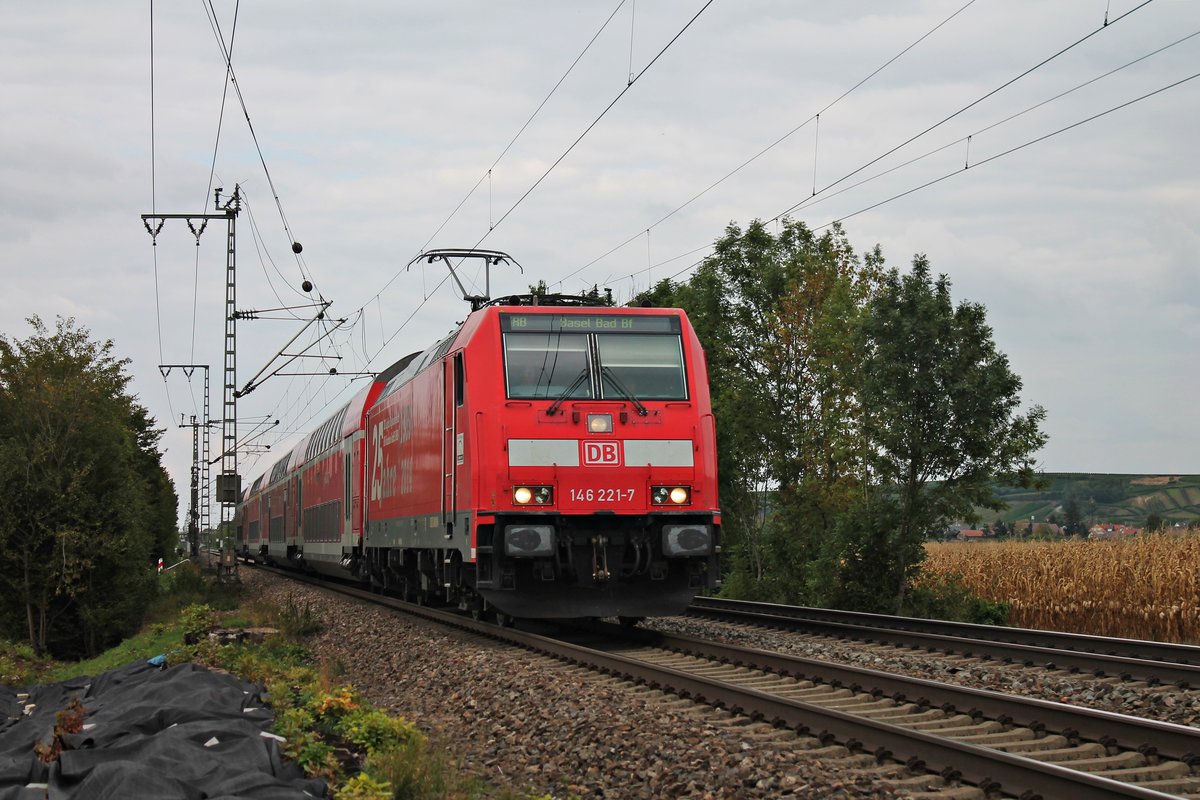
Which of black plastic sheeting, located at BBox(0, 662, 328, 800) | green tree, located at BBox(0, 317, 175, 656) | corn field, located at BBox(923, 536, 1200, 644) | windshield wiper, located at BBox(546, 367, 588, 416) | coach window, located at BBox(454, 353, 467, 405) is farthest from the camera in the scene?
green tree, located at BBox(0, 317, 175, 656)

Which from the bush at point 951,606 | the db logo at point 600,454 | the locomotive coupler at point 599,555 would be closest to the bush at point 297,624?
the locomotive coupler at point 599,555

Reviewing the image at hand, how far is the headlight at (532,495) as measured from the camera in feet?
44.3

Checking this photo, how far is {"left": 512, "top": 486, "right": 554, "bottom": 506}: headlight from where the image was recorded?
13.5 metres

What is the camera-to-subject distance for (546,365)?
14.2 meters

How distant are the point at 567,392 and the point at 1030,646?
19.3ft

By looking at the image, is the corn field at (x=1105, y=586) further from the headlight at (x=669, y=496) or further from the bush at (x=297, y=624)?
the bush at (x=297, y=624)

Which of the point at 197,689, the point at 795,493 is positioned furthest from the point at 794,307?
the point at 197,689

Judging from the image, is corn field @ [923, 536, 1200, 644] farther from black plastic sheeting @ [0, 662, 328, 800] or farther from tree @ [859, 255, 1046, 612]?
black plastic sheeting @ [0, 662, 328, 800]

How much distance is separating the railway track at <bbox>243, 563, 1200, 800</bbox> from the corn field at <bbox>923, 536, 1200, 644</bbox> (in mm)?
7834

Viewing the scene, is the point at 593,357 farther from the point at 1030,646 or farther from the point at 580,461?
the point at 1030,646

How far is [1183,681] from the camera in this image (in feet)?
32.3

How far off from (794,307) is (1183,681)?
63.2ft

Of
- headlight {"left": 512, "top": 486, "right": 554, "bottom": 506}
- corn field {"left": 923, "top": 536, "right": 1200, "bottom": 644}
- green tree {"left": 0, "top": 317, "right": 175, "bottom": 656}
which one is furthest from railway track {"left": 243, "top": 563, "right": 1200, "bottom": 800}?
green tree {"left": 0, "top": 317, "right": 175, "bottom": 656}

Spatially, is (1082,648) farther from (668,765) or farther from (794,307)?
(794,307)
